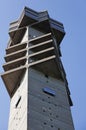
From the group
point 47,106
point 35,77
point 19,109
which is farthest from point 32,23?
point 47,106

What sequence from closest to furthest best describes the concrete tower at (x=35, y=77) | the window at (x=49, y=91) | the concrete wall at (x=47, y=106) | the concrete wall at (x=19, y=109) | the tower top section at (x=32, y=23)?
the concrete wall at (x=47, y=106) → the concrete wall at (x=19, y=109) → the concrete tower at (x=35, y=77) → the window at (x=49, y=91) → the tower top section at (x=32, y=23)

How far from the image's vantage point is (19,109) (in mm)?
30891

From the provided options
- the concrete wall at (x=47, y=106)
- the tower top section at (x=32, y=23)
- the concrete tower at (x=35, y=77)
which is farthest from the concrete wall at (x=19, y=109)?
the tower top section at (x=32, y=23)

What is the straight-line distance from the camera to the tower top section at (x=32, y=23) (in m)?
43.8

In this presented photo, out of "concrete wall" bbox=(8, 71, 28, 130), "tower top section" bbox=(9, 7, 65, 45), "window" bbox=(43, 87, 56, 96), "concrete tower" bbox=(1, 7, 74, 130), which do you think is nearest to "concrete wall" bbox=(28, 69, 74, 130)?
"concrete tower" bbox=(1, 7, 74, 130)

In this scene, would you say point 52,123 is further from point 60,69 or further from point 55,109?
point 60,69

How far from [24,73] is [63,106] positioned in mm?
5470

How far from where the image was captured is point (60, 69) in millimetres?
36219

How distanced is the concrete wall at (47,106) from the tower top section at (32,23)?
33.1ft

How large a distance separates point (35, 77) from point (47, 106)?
4341mm

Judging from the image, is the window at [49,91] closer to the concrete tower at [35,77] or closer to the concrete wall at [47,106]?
the concrete tower at [35,77]

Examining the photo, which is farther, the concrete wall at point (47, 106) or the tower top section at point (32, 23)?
the tower top section at point (32, 23)

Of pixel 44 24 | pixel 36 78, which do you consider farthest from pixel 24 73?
pixel 44 24

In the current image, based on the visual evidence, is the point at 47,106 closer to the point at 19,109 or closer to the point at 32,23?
the point at 19,109
